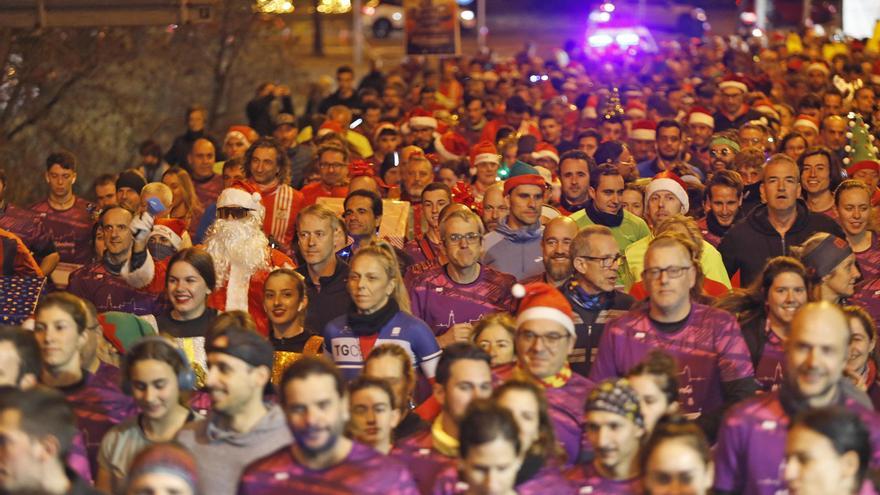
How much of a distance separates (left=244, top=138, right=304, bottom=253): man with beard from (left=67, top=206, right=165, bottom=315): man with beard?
5.68ft

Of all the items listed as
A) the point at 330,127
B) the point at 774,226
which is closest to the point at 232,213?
the point at 774,226

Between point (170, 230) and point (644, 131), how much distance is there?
19.6 ft

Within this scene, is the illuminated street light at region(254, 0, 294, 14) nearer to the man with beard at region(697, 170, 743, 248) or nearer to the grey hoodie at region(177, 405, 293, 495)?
the man with beard at region(697, 170, 743, 248)

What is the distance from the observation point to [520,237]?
12.0 m

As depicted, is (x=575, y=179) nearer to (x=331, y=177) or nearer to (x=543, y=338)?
(x=331, y=177)

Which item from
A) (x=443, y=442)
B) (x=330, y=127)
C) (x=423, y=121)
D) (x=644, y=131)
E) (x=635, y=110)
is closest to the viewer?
(x=443, y=442)

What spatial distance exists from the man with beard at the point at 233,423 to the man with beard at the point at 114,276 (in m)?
3.66

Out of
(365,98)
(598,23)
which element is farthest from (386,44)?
(365,98)

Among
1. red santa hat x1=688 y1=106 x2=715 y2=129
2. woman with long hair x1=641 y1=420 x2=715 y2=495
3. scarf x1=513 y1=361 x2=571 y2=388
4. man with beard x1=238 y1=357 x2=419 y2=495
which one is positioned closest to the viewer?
woman with long hair x1=641 y1=420 x2=715 y2=495

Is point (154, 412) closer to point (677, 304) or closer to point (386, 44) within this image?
point (677, 304)

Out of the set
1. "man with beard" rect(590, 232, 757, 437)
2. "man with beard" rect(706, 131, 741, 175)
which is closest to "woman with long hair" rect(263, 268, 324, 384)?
"man with beard" rect(590, 232, 757, 437)

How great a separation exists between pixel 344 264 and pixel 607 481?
14.0 ft

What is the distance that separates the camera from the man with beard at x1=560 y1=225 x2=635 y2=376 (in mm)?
9898

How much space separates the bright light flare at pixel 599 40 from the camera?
1274 inches
